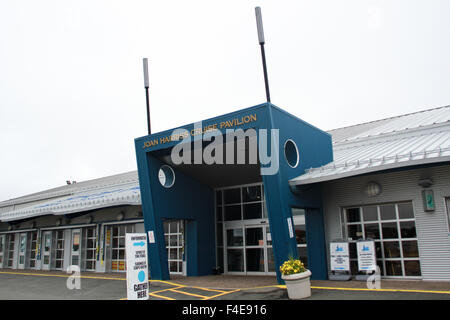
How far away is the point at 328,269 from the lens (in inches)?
523

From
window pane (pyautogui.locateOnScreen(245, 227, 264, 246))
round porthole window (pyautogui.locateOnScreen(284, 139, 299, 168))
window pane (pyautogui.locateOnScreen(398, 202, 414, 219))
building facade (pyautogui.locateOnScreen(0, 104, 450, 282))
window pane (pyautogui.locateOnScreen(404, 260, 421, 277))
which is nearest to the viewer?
building facade (pyautogui.locateOnScreen(0, 104, 450, 282))

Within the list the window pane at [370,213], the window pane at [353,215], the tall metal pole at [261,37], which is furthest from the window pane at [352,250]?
the tall metal pole at [261,37]

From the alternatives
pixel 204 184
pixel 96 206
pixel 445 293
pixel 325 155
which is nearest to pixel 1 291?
pixel 96 206

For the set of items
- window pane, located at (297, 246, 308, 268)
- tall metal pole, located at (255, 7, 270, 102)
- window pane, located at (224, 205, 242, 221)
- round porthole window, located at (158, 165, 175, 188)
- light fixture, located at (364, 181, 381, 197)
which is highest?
tall metal pole, located at (255, 7, 270, 102)

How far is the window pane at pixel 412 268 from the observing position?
471 inches

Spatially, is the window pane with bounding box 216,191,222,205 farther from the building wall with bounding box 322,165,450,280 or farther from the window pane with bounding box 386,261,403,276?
the window pane with bounding box 386,261,403,276

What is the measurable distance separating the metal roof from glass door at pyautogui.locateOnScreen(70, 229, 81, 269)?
14230mm

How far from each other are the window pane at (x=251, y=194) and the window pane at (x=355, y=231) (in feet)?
13.7

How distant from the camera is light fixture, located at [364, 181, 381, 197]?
12.8 meters

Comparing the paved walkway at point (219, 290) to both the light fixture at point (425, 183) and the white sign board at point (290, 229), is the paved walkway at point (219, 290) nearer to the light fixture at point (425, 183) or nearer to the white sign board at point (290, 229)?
the white sign board at point (290, 229)

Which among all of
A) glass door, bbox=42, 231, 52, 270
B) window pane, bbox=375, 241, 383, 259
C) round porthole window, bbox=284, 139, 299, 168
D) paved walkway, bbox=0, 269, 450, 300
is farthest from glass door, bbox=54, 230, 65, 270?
window pane, bbox=375, 241, 383, 259

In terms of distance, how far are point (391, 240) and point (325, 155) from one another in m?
4.01
